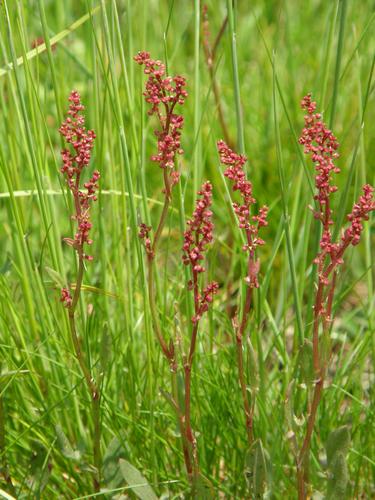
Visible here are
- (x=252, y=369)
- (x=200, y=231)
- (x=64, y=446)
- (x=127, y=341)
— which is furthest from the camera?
(x=127, y=341)

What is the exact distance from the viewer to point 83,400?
1.28 m

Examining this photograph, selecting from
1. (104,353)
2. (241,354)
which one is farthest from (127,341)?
(241,354)

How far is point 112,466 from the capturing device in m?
1.22

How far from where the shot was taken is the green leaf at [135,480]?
1082 mm

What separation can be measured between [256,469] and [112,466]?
257 millimetres

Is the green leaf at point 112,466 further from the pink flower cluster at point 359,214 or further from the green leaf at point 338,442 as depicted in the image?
the pink flower cluster at point 359,214

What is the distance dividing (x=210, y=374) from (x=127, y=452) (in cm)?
20

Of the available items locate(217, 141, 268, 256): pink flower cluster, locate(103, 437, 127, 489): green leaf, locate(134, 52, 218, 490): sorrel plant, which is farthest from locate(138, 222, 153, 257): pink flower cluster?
locate(103, 437, 127, 489): green leaf

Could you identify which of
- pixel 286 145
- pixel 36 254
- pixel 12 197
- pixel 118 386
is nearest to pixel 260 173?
pixel 286 145

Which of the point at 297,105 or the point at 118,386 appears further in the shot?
the point at 297,105

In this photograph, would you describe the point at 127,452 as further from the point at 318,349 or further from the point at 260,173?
the point at 260,173

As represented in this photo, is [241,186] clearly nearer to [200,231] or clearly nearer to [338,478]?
[200,231]

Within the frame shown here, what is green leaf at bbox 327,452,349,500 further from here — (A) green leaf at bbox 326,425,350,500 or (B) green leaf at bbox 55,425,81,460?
(B) green leaf at bbox 55,425,81,460

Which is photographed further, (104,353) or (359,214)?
(104,353)
